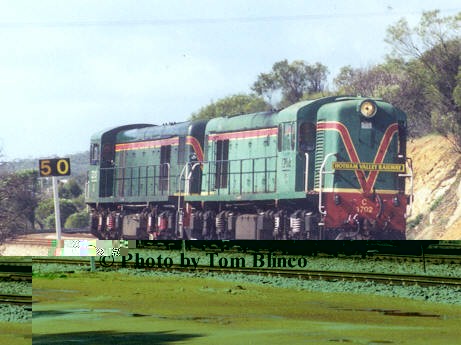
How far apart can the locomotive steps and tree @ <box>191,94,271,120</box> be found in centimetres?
499

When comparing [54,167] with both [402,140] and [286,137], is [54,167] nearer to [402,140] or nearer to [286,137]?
[286,137]

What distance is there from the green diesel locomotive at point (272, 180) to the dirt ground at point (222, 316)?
1438 mm

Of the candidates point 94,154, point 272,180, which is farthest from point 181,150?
point 272,180

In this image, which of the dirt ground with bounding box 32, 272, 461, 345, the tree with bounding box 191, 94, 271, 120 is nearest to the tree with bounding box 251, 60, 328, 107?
the tree with bounding box 191, 94, 271, 120

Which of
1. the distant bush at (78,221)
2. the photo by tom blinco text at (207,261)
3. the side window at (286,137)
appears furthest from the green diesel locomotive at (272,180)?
the photo by tom blinco text at (207,261)

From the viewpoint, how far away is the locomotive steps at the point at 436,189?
3066 cm

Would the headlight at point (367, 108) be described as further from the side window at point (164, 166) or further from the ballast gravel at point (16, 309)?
the ballast gravel at point (16, 309)

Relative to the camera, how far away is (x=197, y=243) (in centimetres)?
2939

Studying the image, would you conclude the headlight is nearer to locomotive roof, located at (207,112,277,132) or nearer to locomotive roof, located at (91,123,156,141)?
locomotive roof, located at (207,112,277,132)

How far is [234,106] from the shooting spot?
93.5 ft

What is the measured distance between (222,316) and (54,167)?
5.29m

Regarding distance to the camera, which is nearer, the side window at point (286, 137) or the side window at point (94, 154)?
Result: the side window at point (286, 137)

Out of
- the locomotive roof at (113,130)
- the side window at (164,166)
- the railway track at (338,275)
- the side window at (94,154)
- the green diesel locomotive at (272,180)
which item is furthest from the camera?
the side window at (94,154)

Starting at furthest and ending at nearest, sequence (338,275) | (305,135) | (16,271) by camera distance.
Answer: (16,271), (305,135), (338,275)
